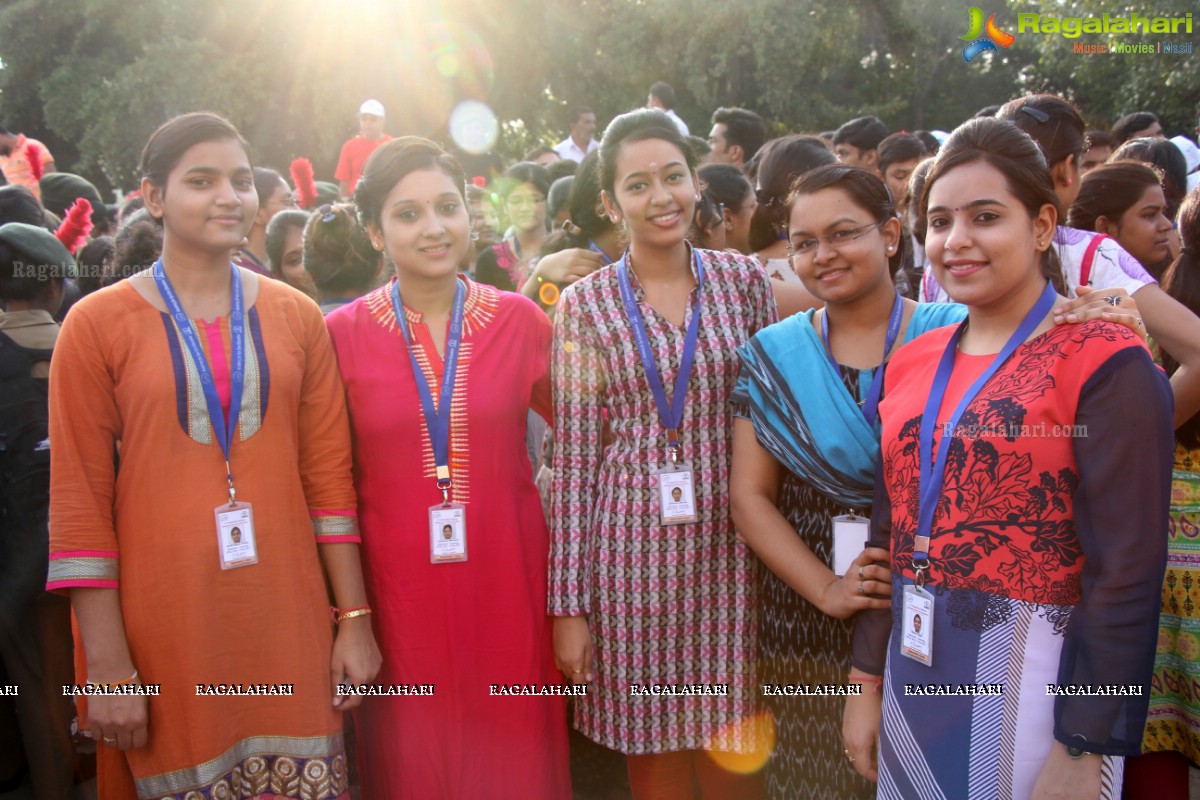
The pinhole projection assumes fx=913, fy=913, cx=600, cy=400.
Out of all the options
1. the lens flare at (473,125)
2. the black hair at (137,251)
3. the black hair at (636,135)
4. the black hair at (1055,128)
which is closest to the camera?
the black hair at (636,135)

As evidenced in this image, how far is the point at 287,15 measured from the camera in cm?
1839

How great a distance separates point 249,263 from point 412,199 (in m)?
2.09

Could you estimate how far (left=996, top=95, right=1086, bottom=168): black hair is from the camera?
2898 millimetres

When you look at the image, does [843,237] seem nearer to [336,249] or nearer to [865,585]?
[865,585]

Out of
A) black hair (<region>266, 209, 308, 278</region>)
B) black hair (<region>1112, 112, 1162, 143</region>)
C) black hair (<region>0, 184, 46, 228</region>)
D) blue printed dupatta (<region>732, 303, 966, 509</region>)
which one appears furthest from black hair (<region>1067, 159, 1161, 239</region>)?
black hair (<region>1112, 112, 1162, 143</region>)

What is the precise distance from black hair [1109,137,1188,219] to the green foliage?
41.4 feet

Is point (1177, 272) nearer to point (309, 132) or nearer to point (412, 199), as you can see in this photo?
point (412, 199)

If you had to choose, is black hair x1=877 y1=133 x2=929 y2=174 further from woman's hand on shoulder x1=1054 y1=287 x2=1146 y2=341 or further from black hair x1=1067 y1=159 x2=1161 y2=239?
woman's hand on shoulder x1=1054 y1=287 x2=1146 y2=341

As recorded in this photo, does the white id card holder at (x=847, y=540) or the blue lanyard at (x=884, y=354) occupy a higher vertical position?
the blue lanyard at (x=884, y=354)

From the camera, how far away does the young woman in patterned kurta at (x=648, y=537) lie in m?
2.55

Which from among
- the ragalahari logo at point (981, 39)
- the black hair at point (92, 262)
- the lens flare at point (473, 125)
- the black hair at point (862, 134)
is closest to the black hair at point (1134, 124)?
the black hair at point (862, 134)

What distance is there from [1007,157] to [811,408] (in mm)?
734

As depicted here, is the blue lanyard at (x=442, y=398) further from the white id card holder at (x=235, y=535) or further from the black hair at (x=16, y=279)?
the black hair at (x=16, y=279)

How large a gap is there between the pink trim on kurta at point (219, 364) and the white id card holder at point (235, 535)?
0.23m
